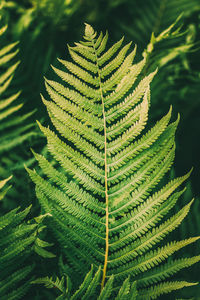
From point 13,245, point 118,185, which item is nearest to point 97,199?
point 118,185

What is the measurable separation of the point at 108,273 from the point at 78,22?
4.92ft

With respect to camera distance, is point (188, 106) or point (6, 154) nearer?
point (6, 154)

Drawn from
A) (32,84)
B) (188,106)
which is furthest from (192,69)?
(32,84)

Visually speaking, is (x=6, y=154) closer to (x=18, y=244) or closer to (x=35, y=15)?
(x=18, y=244)

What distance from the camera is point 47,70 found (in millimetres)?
1361

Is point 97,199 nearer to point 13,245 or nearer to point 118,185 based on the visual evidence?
point 118,185

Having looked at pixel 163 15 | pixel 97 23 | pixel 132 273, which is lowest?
pixel 132 273

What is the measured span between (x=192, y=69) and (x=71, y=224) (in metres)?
1.12

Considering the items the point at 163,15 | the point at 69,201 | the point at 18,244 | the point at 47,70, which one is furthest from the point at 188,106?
the point at 18,244

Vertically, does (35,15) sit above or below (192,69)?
above

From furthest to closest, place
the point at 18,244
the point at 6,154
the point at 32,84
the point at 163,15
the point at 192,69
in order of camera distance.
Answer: the point at 163,15, the point at 192,69, the point at 32,84, the point at 6,154, the point at 18,244

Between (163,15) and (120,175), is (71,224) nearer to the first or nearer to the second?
(120,175)

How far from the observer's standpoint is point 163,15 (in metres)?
1.68

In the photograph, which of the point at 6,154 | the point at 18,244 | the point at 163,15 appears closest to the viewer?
the point at 18,244
